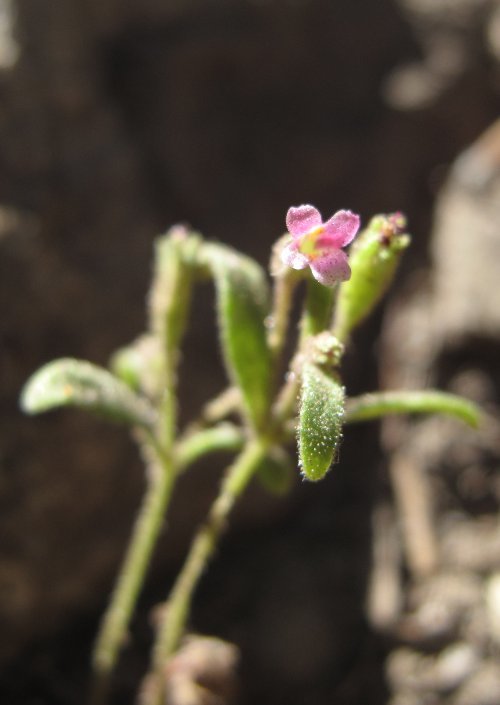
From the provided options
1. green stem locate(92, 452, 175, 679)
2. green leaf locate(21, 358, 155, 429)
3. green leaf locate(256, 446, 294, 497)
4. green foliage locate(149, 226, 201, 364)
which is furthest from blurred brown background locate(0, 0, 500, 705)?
green leaf locate(256, 446, 294, 497)

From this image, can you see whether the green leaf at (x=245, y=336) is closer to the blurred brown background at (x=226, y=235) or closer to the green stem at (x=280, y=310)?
the green stem at (x=280, y=310)

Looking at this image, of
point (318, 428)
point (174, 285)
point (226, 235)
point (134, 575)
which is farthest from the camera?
point (226, 235)

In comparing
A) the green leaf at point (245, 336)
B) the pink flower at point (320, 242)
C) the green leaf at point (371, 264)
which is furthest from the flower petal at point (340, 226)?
the green leaf at point (245, 336)

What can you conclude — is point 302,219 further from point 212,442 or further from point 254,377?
point 212,442

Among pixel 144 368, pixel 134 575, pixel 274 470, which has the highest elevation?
pixel 144 368

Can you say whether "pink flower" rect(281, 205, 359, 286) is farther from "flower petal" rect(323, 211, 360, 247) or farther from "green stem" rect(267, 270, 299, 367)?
"green stem" rect(267, 270, 299, 367)

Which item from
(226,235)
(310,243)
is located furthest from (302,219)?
(226,235)

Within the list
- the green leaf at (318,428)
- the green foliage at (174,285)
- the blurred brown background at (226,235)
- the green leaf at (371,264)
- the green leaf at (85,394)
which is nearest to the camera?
the green leaf at (318,428)
